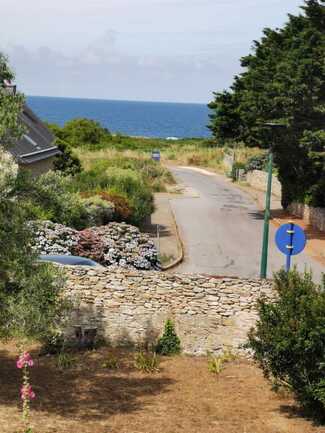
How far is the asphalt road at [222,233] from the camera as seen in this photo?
28.5 meters

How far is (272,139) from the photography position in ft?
119

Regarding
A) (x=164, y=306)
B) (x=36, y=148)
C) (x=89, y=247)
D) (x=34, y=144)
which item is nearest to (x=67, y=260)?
(x=89, y=247)

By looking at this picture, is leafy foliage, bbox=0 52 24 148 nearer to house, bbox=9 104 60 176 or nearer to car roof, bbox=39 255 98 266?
car roof, bbox=39 255 98 266

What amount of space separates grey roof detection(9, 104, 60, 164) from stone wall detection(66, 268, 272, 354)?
43.6 feet

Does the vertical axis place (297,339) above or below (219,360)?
above

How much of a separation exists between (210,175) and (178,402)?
5259 cm

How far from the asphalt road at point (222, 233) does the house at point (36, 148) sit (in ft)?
24.2

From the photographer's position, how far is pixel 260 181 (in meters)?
55.8

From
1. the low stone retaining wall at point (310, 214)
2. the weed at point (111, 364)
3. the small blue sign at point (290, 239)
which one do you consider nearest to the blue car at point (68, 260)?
the weed at point (111, 364)

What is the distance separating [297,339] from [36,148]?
2521 cm

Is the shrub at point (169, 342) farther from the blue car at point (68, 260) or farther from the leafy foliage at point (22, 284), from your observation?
the leafy foliage at point (22, 284)

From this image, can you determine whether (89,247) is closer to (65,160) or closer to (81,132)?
(65,160)

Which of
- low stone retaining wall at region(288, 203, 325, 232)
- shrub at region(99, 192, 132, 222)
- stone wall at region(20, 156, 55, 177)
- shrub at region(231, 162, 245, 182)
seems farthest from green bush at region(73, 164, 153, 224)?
shrub at region(231, 162, 245, 182)

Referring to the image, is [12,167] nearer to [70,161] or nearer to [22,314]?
[22,314]
